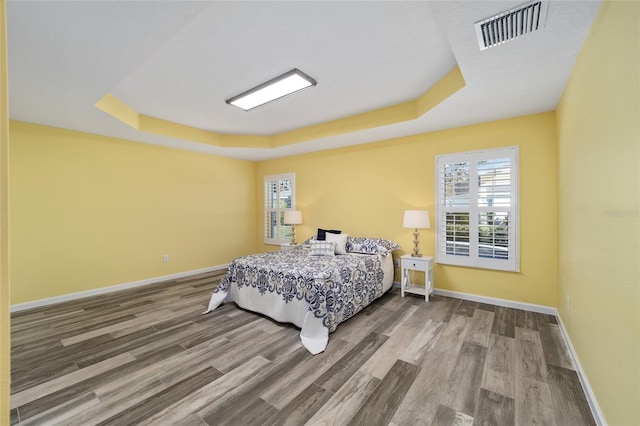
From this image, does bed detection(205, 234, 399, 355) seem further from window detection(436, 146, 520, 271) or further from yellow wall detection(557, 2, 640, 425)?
yellow wall detection(557, 2, 640, 425)

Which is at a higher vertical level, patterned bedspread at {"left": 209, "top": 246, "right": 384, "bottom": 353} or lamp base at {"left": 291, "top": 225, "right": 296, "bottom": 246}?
lamp base at {"left": 291, "top": 225, "right": 296, "bottom": 246}

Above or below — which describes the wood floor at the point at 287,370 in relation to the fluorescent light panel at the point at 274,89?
below

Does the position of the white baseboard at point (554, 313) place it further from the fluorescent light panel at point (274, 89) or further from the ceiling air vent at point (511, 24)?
the fluorescent light panel at point (274, 89)

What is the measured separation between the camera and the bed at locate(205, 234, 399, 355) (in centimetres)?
264

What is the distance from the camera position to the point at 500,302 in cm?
346

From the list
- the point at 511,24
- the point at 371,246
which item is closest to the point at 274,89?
the point at 511,24

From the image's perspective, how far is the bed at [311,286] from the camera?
2.64 m

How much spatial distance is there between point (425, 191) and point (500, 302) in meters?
1.78

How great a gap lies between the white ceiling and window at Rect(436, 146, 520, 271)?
574 millimetres

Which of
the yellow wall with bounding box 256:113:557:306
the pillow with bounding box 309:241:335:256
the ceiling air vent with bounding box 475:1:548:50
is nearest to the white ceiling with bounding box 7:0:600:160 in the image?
the ceiling air vent with bounding box 475:1:548:50

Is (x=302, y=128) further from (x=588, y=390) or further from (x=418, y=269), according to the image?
(x=588, y=390)

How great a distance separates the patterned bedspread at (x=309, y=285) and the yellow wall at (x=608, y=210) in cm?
194

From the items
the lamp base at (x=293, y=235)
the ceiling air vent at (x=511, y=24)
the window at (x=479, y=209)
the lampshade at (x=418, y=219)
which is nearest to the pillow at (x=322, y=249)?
the lampshade at (x=418, y=219)

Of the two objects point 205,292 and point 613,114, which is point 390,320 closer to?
point 613,114
